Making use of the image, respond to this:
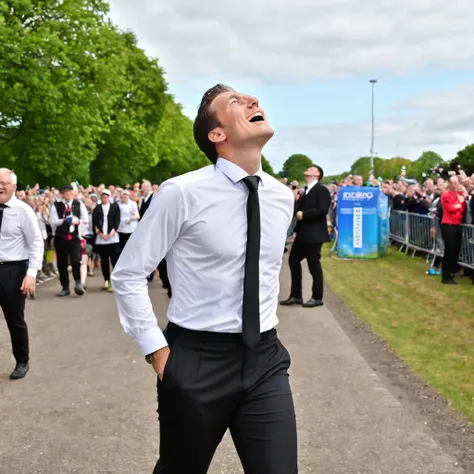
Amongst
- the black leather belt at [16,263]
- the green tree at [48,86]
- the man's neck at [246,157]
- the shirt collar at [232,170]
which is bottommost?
the black leather belt at [16,263]

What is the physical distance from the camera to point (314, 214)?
33.9ft

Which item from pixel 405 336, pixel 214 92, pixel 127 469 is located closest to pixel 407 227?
pixel 405 336

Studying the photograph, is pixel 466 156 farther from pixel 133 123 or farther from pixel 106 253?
pixel 106 253

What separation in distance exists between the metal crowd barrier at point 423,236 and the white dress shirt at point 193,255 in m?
10.9

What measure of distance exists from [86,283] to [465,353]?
860cm

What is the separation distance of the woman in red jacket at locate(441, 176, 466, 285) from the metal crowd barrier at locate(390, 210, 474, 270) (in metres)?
0.15

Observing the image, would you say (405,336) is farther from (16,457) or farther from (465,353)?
(16,457)

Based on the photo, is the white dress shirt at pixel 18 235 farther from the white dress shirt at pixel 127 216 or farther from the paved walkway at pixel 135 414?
the white dress shirt at pixel 127 216

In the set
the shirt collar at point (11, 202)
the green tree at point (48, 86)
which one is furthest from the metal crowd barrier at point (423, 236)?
the green tree at point (48, 86)

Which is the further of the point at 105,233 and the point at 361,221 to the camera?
the point at 361,221

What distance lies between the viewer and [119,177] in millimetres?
47562

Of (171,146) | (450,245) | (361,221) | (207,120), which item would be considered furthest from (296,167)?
(207,120)

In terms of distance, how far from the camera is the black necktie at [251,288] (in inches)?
107

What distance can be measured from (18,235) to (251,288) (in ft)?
14.5
